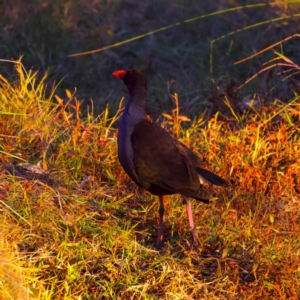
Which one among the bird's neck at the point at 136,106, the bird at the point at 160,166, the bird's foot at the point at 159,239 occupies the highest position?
the bird's neck at the point at 136,106

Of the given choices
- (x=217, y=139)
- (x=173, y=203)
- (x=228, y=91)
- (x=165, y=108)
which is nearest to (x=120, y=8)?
→ (x=165, y=108)

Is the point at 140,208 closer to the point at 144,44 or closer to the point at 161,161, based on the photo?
the point at 161,161

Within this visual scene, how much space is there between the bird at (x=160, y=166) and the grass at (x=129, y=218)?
213 millimetres

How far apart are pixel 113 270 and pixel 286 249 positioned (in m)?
0.92

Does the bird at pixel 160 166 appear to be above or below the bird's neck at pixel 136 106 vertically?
below

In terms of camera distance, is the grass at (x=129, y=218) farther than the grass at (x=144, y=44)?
No

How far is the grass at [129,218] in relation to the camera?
11.3 feet

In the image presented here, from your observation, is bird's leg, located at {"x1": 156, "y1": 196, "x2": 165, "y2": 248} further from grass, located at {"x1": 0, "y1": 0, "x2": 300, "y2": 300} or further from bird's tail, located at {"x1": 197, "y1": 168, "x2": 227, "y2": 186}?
bird's tail, located at {"x1": 197, "y1": 168, "x2": 227, "y2": 186}

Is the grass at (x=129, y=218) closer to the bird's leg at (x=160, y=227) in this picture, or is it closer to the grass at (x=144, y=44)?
the bird's leg at (x=160, y=227)

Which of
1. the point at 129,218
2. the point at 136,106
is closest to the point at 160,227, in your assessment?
the point at 129,218

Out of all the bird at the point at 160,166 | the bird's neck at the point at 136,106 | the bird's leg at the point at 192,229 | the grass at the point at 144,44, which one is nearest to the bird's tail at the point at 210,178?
the bird at the point at 160,166

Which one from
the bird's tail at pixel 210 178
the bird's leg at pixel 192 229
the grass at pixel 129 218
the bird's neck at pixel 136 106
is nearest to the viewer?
the grass at pixel 129 218

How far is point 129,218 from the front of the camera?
408 centimetres

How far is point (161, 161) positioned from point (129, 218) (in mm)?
429
